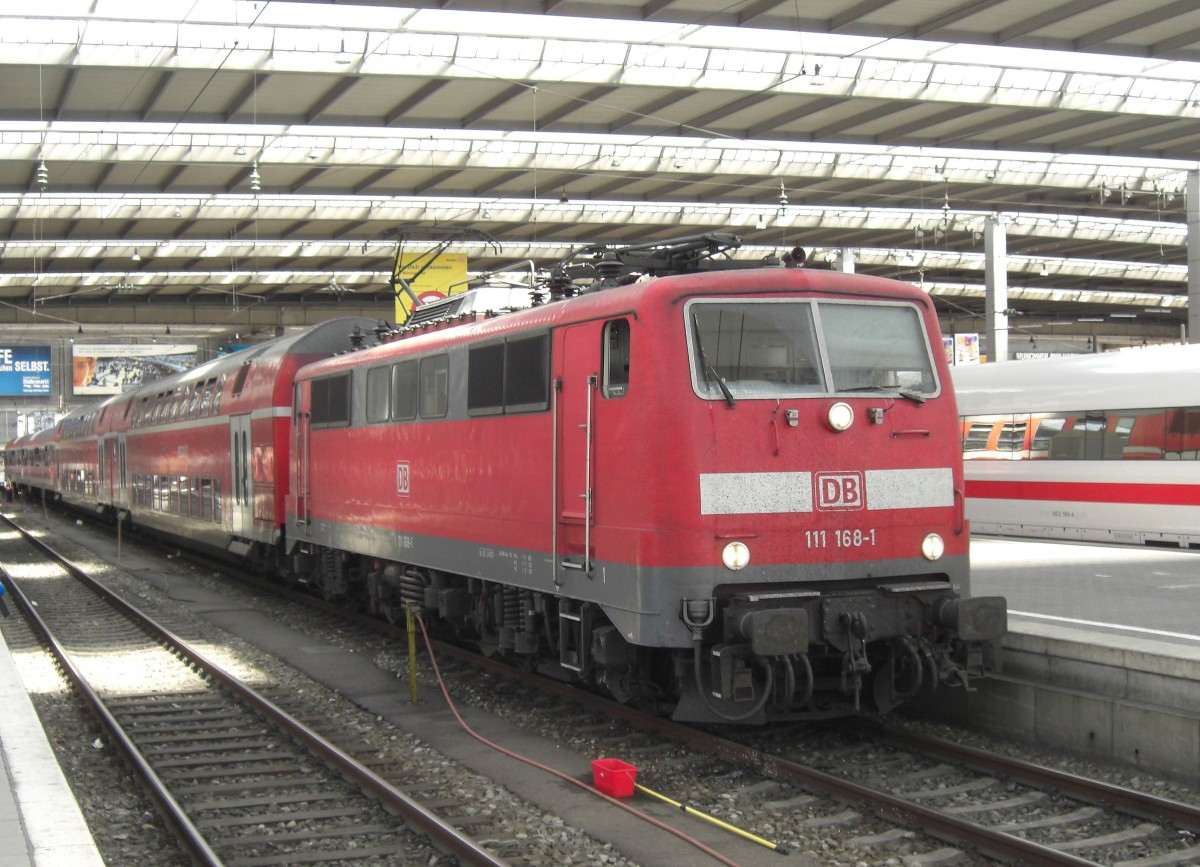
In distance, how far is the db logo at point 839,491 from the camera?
9.07 metres

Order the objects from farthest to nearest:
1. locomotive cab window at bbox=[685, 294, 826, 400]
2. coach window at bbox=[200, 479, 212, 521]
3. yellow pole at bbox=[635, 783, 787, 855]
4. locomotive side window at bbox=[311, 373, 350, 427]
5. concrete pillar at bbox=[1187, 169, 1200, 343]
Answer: concrete pillar at bbox=[1187, 169, 1200, 343], coach window at bbox=[200, 479, 212, 521], locomotive side window at bbox=[311, 373, 350, 427], locomotive cab window at bbox=[685, 294, 826, 400], yellow pole at bbox=[635, 783, 787, 855]

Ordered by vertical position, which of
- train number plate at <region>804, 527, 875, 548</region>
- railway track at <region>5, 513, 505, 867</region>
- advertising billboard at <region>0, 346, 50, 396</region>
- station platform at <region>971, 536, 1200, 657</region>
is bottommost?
railway track at <region>5, 513, 505, 867</region>

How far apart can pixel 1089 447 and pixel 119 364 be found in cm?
6378

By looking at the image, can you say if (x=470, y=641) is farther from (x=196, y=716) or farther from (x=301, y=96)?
(x=301, y=96)

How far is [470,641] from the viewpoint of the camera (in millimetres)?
14156

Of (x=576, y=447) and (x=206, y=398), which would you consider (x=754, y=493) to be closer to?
(x=576, y=447)

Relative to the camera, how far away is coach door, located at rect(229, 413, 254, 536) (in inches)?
784

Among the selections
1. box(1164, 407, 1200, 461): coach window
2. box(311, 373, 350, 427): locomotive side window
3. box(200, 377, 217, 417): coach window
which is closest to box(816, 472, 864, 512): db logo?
box(311, 373, 350, 427): locomotive side window

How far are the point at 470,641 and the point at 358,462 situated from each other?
258cm

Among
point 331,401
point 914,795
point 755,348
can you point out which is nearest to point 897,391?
point 755,348

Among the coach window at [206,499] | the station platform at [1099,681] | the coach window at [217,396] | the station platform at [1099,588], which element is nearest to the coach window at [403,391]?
the station platform at [1099,681]

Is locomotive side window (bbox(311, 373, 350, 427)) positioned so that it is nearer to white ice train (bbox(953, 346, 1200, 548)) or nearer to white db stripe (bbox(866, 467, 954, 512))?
white db stripe (bbox(866, 467, 954, 512))

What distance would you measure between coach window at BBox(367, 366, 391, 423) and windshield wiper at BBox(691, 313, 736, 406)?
18.5 feet

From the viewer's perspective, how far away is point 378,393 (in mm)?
14203
